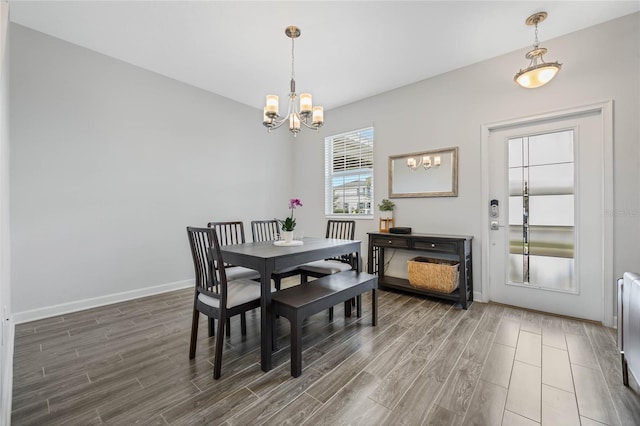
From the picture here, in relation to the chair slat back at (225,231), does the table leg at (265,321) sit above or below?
below

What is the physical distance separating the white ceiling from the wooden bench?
2473 mm

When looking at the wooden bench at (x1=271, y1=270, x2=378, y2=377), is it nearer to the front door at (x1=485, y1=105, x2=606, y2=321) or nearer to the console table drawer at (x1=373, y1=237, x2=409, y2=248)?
the console table drawer at (x1=373, y1=237, x2=409, y2=248)

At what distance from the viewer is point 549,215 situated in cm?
294

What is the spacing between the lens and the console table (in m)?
3.13

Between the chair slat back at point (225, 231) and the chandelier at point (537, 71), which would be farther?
the chair slat back at point (225, 231)

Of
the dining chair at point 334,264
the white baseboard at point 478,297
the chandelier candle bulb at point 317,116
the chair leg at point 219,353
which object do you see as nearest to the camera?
the chair leg at point 219,353

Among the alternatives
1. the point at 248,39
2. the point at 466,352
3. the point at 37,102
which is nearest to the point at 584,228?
the point at 466,352

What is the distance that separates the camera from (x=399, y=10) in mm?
2469

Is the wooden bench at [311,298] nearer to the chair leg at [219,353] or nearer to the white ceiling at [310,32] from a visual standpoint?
the chair leg at [219,353]

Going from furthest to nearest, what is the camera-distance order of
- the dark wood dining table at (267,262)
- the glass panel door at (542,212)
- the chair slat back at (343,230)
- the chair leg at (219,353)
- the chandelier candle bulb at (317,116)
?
the chair slat back at (343,230) < the glass panel door at (542,212) < the chandelier candle bulb at (317,116) < the dark wood dining table at (267,262) < the chair leg at (219,353)

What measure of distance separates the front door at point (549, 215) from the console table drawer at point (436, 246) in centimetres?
51

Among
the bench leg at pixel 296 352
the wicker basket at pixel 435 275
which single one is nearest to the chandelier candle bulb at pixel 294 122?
the bench leg at pixel 296 352

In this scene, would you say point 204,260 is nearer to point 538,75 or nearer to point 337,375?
point 337,375

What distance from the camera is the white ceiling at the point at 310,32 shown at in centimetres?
245
